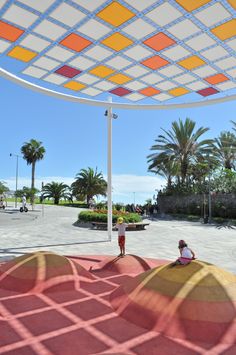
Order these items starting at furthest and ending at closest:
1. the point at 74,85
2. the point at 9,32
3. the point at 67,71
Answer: the point at 74,85 < the point at 67,71 < the point at 9,32

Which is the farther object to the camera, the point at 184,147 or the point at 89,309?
the point at 184,147

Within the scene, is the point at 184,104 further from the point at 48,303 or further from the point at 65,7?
the point at 48,303

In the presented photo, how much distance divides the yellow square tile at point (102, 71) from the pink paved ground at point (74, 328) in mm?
8495

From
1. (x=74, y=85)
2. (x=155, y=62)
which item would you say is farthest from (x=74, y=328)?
(x=74, y=85)

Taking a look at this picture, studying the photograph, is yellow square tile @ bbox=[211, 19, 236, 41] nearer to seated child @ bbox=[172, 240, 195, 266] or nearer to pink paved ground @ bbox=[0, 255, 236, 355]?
seated child @ bbox=[172, 240, 195, 266]

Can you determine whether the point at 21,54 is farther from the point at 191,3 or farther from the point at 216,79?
the point at 216,79

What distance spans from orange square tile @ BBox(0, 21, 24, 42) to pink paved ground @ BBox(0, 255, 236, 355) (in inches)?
307

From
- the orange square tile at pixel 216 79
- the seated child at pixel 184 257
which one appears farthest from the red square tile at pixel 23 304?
the orange square tile at pixel 216 79

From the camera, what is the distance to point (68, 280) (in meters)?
8.86

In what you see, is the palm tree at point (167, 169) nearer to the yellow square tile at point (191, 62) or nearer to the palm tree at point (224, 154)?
the palm tree at point (224, 154)

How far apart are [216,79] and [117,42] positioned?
4.92m

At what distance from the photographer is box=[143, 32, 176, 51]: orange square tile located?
1111cm

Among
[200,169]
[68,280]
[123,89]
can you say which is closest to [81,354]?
[68,280]

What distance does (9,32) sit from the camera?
10797mm
